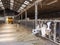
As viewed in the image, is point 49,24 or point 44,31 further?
point 44,31

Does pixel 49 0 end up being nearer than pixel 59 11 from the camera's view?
Yes

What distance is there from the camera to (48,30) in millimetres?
2020

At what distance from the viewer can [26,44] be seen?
184 centimetres

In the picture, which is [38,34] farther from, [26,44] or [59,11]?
[59,11]

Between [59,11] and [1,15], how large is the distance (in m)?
12.3

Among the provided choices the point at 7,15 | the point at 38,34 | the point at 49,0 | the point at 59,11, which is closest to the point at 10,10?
the point at 7,15

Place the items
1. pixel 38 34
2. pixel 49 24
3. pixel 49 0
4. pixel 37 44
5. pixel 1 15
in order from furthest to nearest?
pixel 1 15 < pixel 49 0 < pixel 38 34 < pixel 49 24 < pixel 37 44

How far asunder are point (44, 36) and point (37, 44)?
17.8 inches

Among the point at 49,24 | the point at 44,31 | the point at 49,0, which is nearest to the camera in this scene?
the point at 49,24

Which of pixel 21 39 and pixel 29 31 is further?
pixel 29 31

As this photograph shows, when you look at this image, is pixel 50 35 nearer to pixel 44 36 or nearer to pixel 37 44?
pixel 44 36

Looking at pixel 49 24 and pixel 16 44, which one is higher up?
pixel 49 24

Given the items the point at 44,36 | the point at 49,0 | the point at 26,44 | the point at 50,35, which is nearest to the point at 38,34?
the point at 44,36

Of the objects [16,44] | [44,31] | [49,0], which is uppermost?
[49,0]
